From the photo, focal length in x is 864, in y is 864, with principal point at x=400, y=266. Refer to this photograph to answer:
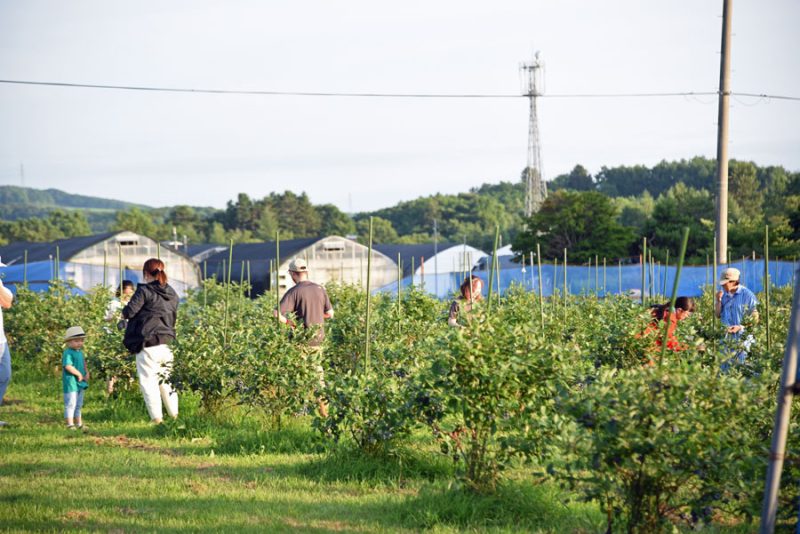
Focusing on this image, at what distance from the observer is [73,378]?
842 cm

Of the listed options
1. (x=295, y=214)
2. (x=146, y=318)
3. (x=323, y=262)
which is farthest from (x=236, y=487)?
(x=295, y=214)

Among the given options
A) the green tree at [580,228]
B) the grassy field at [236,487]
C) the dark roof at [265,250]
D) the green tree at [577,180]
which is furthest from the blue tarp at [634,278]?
the green tree at [577,180]

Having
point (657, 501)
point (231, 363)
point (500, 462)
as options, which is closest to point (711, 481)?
point (657, 501)

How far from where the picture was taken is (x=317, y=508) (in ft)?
Answer: 17.8

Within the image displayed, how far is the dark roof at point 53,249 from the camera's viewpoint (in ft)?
100.0

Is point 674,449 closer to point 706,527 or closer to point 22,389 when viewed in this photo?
point 706,527

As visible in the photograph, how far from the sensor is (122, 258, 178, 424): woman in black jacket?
27.3 ft

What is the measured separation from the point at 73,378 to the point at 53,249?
1020 inches

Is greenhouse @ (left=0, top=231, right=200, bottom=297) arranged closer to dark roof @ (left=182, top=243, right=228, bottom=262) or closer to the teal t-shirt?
dark roof @ (left=182, top=243, right=228, bottom=262)

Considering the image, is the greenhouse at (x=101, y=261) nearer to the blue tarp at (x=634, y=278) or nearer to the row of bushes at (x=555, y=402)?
the blue tarp at (x=634, y=278)

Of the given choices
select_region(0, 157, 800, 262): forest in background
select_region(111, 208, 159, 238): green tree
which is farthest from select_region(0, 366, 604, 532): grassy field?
select_region(111, 208, 159, 238): green tree

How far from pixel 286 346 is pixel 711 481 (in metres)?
4.36

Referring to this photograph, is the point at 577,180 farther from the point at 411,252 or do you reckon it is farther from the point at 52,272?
the point at 52,272

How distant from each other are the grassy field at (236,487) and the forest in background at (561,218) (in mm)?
12979
